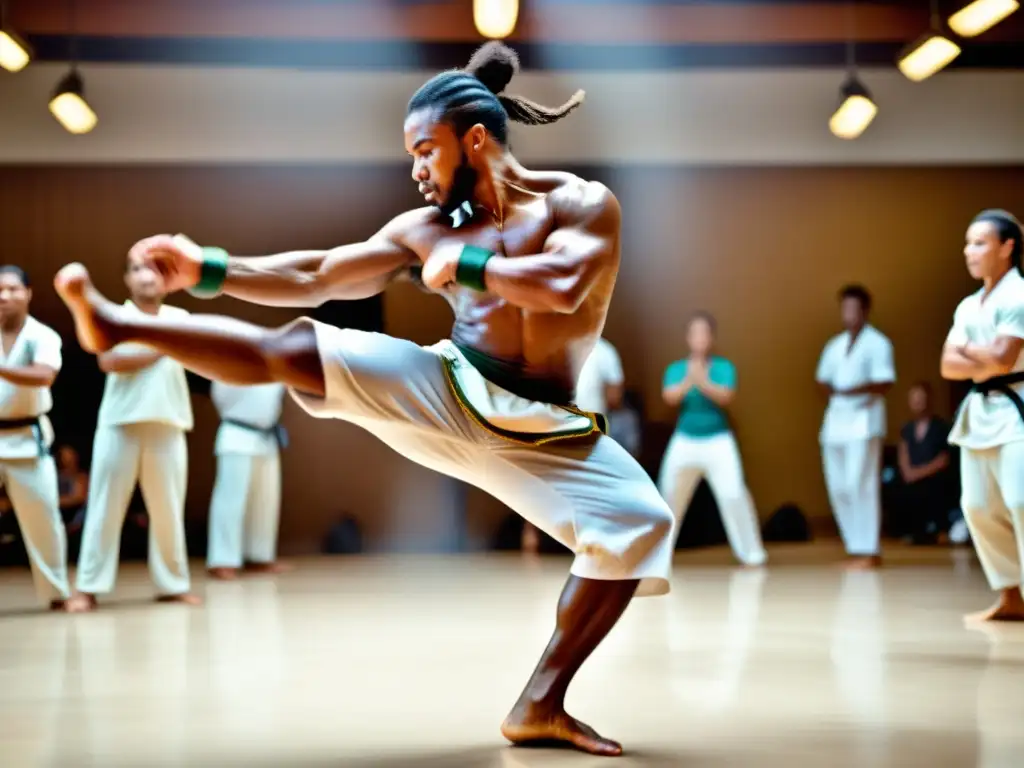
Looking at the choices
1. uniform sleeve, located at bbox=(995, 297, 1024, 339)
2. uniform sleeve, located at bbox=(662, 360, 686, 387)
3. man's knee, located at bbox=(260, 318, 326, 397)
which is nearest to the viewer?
man's knee, located at bbox=(260, 318, 326, 397)

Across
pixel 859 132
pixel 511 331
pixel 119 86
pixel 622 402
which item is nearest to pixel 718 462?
pixel 622 402

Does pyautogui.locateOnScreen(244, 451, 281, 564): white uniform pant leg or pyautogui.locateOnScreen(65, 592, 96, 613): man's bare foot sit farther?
pyautogui.locateOnScreen(244, 451, 281, 564): white uniform pant leg

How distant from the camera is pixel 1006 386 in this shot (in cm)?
422

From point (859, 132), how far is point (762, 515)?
2770 mm

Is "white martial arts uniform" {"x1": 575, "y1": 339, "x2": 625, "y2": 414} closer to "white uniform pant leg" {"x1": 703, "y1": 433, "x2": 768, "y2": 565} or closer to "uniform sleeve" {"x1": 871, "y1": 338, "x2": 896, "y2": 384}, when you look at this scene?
"white uniform pant leg" {"x1": 703, "y1": 433, "x2": 768, "y2": 565}

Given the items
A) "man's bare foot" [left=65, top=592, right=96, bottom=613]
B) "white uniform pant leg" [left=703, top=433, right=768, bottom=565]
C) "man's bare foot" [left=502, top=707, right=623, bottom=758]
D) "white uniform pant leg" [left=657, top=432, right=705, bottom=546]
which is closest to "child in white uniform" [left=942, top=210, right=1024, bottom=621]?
"white uniform pant leg" [left=703, top=433, right=768, bottom=565]

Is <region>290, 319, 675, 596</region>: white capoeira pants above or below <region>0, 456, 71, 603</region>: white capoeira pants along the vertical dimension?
above

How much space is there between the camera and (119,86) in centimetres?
775

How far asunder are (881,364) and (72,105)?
16.1 feet

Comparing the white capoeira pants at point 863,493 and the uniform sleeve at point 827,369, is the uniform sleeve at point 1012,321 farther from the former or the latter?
the uniform sleeve at point 827,369

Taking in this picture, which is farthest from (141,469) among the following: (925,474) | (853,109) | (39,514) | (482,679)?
(925,474)

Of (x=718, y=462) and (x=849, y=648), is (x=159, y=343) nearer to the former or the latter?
(x=849, y=648)

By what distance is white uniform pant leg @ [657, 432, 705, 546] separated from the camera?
21.0ft

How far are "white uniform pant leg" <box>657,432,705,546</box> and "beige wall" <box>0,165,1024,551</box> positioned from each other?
1.80 m
